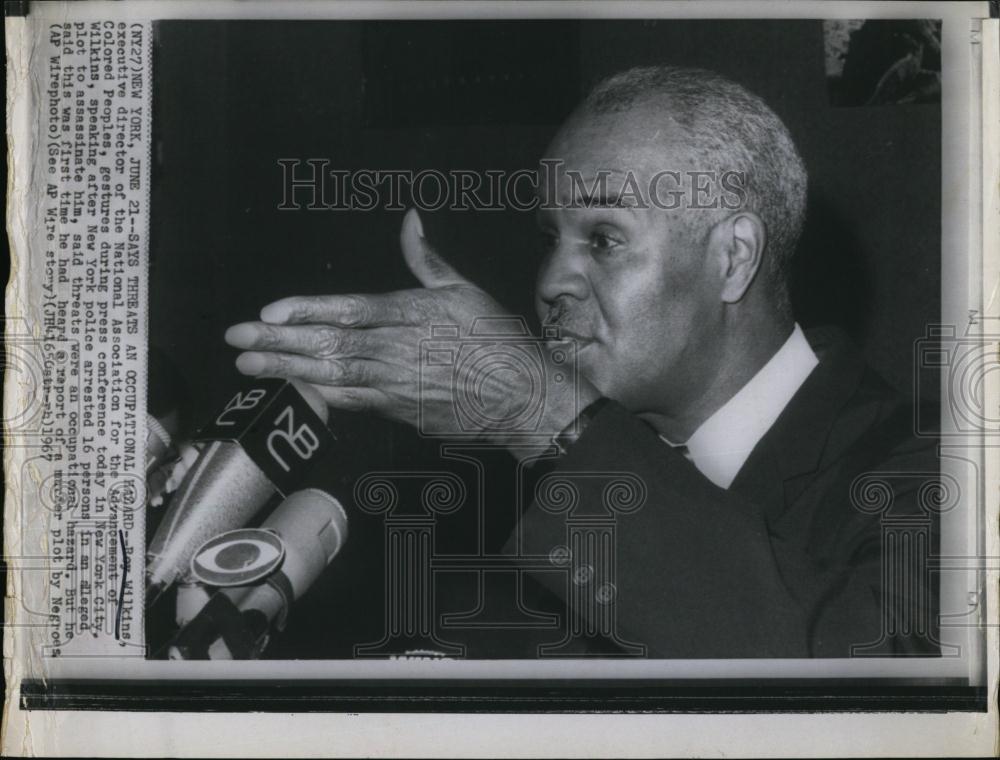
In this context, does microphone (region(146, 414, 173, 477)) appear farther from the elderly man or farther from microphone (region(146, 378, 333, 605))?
the elderly man

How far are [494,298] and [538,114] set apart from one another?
0.30m

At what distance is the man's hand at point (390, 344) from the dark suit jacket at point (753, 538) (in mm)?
149

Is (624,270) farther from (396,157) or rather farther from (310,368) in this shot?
(310,368)

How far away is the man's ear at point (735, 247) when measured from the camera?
1.46 m

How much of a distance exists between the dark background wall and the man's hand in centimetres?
3

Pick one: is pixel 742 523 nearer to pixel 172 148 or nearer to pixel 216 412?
pixel 216 412

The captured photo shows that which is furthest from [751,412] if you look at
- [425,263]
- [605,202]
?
[425,263]

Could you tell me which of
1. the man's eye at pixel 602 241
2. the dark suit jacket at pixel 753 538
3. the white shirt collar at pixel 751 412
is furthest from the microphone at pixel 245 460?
the white shirt collar at pixel 751 412

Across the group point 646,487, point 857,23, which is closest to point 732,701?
point 646,487

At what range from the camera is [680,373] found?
1479mm

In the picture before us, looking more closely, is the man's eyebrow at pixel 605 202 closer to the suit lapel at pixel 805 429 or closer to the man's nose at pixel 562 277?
the man's nose at pixel 562 277

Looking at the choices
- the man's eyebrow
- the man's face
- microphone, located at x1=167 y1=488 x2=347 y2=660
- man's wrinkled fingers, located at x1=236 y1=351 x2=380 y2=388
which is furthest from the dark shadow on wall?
microphone, located at x1=167 y1=488 x2=347 y2=660

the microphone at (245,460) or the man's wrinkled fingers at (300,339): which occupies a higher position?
the man's wrinkled fingers at (300,339)

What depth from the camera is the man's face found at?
146cm
